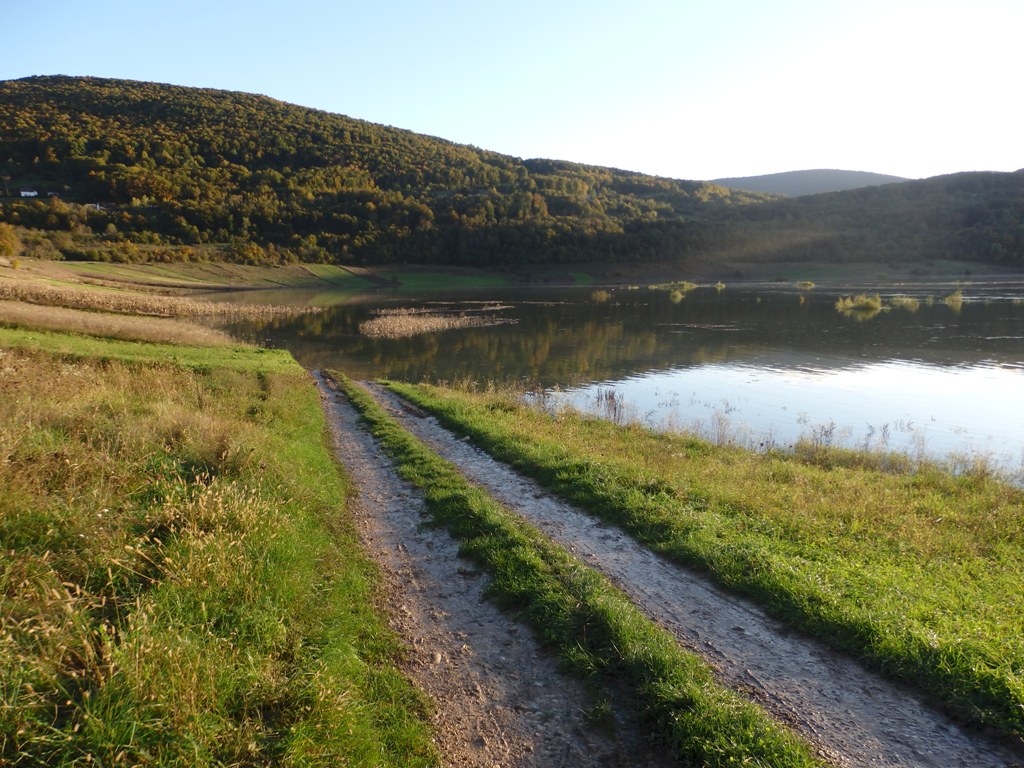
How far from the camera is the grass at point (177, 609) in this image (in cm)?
371

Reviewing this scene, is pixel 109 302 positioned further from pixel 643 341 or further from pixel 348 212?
pixel 348 212

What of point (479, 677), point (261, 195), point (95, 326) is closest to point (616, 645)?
point (479, 677)

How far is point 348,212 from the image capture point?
13612 centimetres

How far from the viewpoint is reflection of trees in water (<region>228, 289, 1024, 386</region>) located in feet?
109

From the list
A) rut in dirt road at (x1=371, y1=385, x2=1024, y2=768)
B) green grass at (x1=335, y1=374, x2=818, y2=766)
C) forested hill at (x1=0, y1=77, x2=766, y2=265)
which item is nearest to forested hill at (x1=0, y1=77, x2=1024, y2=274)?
forested hill at (x1=0, y1=77, x2=766, y2=265)

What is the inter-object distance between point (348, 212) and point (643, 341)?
367 feet

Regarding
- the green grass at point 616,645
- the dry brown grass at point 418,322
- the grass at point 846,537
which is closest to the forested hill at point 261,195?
the dry brown grass at point 418,322

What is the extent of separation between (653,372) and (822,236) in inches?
4411

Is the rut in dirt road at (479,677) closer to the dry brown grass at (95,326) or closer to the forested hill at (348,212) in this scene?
the dry brown grass at (95,326)

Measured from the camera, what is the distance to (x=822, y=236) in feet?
401

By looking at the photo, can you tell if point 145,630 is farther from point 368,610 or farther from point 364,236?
point 364,236

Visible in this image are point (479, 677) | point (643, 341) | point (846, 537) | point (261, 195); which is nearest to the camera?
point (479, 677)

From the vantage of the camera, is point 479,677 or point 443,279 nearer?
point 479,677

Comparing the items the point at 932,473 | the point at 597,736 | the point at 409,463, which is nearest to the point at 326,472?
the point at 409,463
